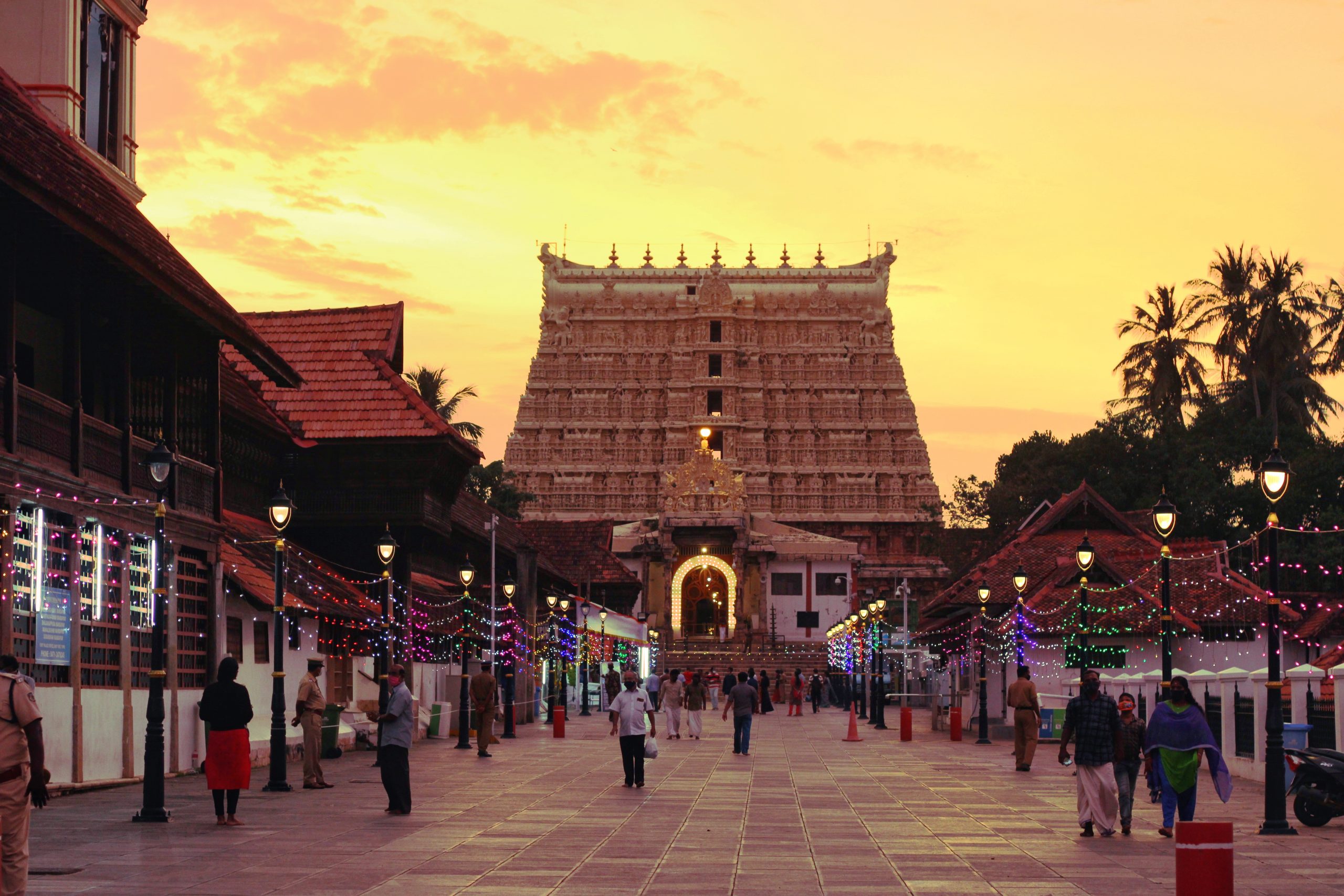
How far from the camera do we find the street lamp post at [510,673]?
130 feet

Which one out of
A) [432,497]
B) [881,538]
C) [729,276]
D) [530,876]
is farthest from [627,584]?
[530,876]

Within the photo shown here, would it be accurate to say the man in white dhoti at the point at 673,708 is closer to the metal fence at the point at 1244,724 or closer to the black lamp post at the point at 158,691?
the metal fence at the point at 1244,724

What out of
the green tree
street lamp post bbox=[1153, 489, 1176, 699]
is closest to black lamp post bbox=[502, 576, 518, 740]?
street lamp post bbox=[1153, 489, 1176, 699]

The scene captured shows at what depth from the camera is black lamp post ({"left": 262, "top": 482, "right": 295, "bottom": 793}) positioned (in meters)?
21.0

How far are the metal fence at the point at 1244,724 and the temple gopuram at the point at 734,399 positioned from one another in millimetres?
79625

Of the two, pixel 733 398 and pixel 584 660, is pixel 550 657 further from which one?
pixel 733 398

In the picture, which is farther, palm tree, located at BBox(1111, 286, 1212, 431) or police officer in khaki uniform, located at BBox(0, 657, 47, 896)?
palm tree, located at BBox(1111, 286, 1212, 431)

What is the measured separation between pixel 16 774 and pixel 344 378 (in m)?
27.0

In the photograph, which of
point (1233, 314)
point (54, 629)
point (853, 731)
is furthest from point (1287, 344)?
point (54, 629)

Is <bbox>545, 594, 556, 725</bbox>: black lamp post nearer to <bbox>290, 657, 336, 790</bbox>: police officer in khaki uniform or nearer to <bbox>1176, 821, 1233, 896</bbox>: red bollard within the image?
<bbox>290, 657, 336, 790</bbox>: police officer in khaki uniform

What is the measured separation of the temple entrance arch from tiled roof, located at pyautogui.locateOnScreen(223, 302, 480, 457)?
59970 millimetres

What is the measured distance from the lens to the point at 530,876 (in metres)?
13.4

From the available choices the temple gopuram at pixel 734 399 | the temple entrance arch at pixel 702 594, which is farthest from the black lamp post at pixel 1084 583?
the temple gopuram at pixel 734 399

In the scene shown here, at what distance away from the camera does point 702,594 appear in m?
99.8
